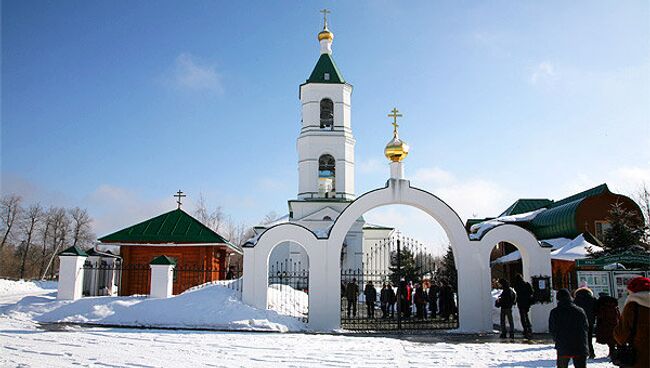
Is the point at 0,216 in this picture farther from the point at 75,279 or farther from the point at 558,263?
the point at 558,263

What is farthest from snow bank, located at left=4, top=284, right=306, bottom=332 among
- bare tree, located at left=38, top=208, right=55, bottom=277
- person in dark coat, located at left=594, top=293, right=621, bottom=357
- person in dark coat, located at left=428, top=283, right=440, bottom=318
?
bare tree, located at left=38, top=208, right=55, bottom=277

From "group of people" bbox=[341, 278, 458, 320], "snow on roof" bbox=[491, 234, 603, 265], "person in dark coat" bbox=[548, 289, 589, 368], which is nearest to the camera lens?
"person in dark coat" bbox=[548, 289, 589, 368]

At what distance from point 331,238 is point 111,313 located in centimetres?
623

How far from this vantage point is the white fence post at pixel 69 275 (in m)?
14.4

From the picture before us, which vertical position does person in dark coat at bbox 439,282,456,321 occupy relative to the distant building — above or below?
below

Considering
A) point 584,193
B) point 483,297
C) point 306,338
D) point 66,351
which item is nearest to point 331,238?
point 306,338

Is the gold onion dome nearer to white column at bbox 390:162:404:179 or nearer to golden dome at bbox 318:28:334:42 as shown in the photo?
white column at bbox 390:162:404:179

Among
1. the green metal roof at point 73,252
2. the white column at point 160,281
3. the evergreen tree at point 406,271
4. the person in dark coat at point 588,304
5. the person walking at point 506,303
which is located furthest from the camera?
the evergreen tree at point 406,271

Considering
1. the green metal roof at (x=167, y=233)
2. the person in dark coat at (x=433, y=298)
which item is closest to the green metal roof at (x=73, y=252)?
the green metal roof at (x=167, y=233)

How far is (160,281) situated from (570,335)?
38.4 feet

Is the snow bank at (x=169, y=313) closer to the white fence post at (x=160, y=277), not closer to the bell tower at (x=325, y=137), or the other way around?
the white fence post at (x=160, y=277)

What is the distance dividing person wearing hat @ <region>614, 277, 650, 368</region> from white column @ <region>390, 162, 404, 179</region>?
958 centimetres

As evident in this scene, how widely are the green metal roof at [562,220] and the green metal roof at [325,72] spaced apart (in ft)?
41.0

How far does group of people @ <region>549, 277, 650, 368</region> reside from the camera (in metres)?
4.64
